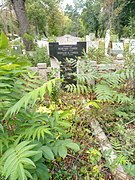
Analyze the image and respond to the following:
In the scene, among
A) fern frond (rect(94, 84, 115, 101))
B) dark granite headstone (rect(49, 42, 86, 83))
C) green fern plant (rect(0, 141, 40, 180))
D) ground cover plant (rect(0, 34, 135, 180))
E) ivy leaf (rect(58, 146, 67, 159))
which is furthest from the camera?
dark granite headstone (rect(49, 42, 86, 83))

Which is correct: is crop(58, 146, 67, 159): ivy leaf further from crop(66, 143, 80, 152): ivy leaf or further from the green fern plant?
the green fern plant

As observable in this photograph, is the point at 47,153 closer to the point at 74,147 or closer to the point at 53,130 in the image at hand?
the point at 74,147

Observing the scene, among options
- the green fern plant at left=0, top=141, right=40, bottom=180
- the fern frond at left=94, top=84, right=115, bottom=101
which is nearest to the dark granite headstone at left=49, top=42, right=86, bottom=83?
the fern frond at left=94, top=84, right=115, bottom=101

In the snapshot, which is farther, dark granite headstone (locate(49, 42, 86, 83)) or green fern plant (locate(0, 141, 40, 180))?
dark granite headstone (locate(49, 42, 86, 83))

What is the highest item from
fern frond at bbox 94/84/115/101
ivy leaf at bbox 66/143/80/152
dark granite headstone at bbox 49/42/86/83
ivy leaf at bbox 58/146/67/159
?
dark granite headstone at bbox 49/42/86/83

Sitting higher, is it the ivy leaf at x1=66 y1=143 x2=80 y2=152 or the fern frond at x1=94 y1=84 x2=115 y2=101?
the fern frond at x1=94 y1=84 x2=115 y2=101

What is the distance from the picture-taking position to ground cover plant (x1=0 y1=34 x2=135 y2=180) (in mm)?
1378

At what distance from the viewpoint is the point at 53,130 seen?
1803mm

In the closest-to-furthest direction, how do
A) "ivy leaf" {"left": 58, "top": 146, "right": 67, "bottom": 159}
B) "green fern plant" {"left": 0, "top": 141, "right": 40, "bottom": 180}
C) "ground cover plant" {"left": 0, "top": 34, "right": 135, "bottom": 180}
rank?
"green fern plant" {"left": 0, "top": 141, "right": 40, "bottom": 180}
"ground cover plant" {"left": 0, "top": 34, "right": 135, "bottom": 180}
"ivy leaf" {"left": 58, "top": 146, "right": 67, "bottom": 159}

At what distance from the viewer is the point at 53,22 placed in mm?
26422

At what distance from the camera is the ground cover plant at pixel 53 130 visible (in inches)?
54.2

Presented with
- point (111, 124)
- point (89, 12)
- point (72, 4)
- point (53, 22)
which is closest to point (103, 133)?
point (111, 124)

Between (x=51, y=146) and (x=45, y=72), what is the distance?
111 inches

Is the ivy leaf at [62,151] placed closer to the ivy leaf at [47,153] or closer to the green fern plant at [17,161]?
the ivy leaf at [47,153]
